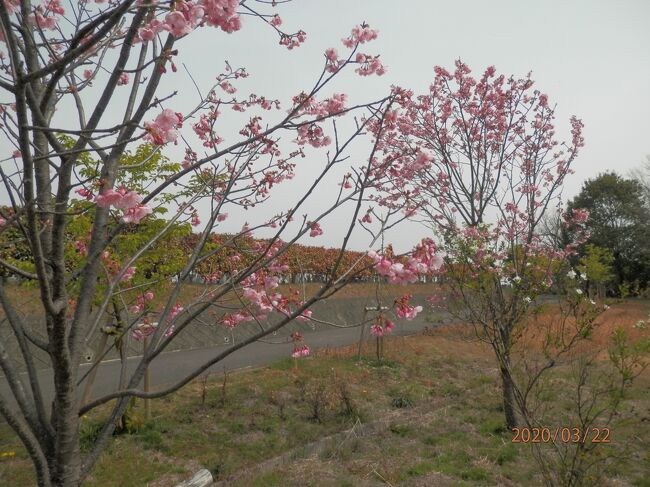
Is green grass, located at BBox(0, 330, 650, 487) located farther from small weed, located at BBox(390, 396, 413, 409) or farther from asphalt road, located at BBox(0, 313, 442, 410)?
asphalt road, located at BBox(0, 313, 442, 410)

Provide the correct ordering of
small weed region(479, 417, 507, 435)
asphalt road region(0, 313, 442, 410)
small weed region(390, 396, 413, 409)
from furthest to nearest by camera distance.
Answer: asphalt road region(0, 313, 442, 410), small weed region(390, 396, 413, 409), small weed region(479, 417, 507, 435)

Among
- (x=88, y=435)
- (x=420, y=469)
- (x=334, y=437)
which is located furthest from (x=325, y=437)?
(x=88, y=435)

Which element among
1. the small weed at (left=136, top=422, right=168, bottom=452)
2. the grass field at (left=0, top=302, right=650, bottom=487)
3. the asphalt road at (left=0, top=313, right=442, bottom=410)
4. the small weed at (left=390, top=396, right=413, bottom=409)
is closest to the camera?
the grass field at (left=0, top=302, right=650, bottom=487)

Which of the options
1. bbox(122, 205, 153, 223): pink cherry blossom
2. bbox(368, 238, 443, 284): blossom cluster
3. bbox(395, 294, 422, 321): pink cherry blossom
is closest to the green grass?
A: bbox(395, 294, 422, 321): pink cherry blossom

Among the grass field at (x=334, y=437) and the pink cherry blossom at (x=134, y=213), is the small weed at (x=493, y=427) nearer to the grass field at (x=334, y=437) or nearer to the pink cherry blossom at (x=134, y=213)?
the grass field at (x=334, y=437)

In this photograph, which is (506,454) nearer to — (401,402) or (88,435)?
(401,402)

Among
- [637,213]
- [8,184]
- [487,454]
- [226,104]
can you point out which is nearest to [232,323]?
[226,104]

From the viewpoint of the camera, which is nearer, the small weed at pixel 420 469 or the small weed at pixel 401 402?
the small weed at pixel 420 469

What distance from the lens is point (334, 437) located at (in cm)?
538

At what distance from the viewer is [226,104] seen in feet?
10.0

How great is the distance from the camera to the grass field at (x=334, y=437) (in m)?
4.39

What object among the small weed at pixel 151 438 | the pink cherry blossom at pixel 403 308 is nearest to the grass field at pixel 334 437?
the small weed at pixel 151 438

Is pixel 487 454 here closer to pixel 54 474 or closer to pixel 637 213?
pixel 54 474

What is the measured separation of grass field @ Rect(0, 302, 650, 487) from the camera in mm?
4387
